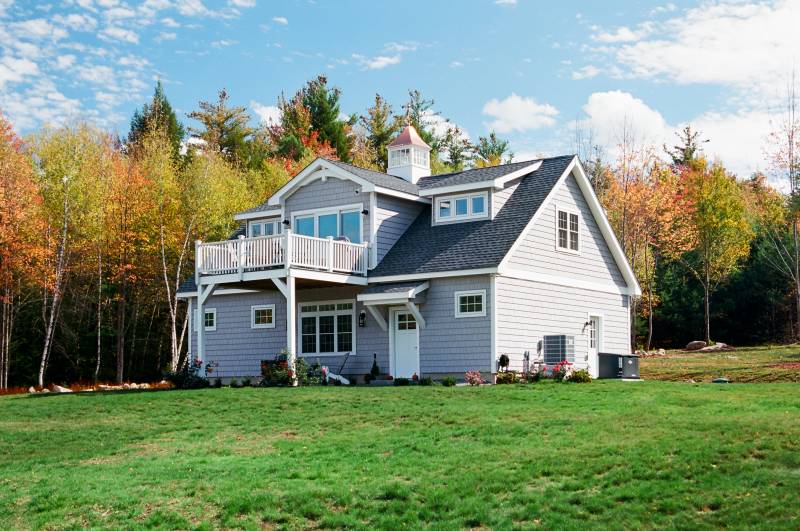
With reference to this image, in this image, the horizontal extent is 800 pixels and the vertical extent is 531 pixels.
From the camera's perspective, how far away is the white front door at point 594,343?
91.6 feet

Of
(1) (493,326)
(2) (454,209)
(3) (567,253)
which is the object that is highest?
(2) (454,209)

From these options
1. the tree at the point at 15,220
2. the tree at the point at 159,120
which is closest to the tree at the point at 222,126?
the tree at the point at 159,120

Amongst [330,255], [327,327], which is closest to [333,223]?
[330,255]

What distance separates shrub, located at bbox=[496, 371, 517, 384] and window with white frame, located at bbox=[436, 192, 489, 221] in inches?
190

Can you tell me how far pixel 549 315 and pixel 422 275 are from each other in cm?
388

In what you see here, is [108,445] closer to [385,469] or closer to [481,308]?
[385,469]

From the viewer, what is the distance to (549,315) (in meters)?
26.3

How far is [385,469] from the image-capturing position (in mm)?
13273

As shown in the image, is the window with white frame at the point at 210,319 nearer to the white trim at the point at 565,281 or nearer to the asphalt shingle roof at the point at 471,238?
the asphalt shingle roof at the point at 471,238

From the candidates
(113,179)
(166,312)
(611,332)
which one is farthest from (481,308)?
(166,312)

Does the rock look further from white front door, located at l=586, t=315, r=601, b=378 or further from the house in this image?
white front door, located at l=586, t=315, r=601, b=378

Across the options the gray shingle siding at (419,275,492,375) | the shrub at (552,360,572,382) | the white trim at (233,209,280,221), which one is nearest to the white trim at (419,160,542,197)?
the gray shingle siding at (419,275,492,375)

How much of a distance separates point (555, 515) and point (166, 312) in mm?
34567

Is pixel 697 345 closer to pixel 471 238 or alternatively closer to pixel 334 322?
pixel 471 238
